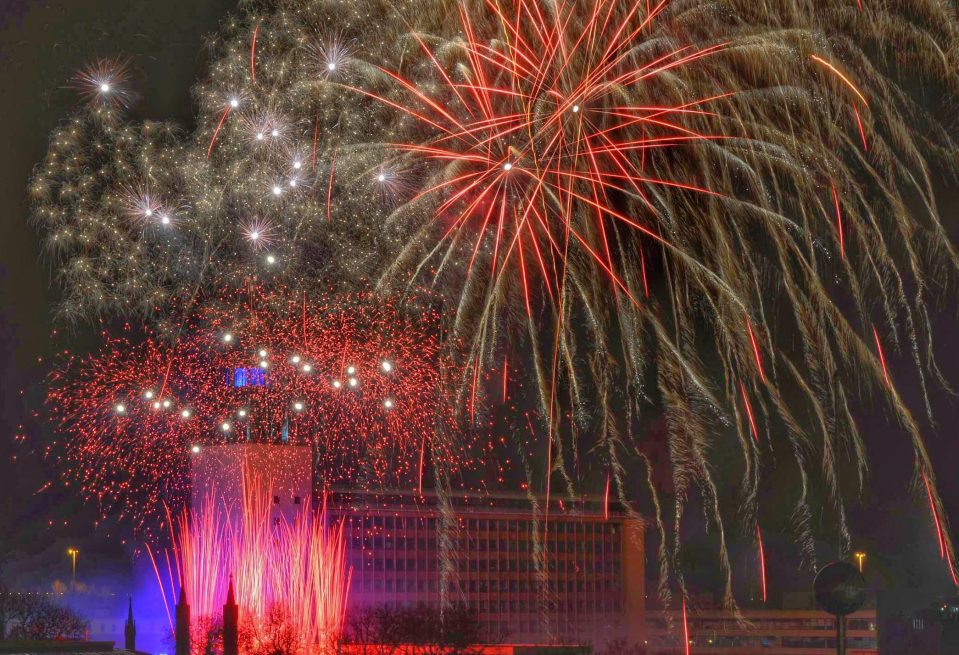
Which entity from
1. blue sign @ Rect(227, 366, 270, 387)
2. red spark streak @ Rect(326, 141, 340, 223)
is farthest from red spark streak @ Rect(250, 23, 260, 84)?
blue sign @ Rect(227, 366, 270, 387)

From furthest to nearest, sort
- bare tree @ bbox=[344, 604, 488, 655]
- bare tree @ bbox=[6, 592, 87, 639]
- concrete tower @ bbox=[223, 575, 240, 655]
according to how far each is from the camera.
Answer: bare tree @ bbox=[6, 592, 87, 639] → bare tree @ bbox=[344, 604, 488, 655] → concrete tower @ bbox=[223, 575, 240, 655]

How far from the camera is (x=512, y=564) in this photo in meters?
87.2

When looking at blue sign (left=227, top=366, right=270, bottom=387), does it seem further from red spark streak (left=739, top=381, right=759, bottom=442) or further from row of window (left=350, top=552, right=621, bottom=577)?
row of window (left=350, top=552, right=621, bottom=577)

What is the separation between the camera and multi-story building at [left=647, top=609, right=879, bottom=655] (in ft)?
210

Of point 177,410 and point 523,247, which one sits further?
point 177,410

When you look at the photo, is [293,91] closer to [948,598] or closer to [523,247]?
[523,247]

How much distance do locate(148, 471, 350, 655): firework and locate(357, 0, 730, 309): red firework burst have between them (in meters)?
14.1

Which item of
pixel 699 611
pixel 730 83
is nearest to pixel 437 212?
pixel 730 83

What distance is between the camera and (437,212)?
2569 cm

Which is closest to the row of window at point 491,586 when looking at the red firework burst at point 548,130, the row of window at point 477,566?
the row of window at point 477,566

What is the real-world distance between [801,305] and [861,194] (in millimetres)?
2010

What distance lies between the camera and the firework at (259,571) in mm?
→ 35156

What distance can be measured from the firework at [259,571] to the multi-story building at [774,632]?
26.5 metres

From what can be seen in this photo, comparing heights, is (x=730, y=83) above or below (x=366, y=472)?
above
